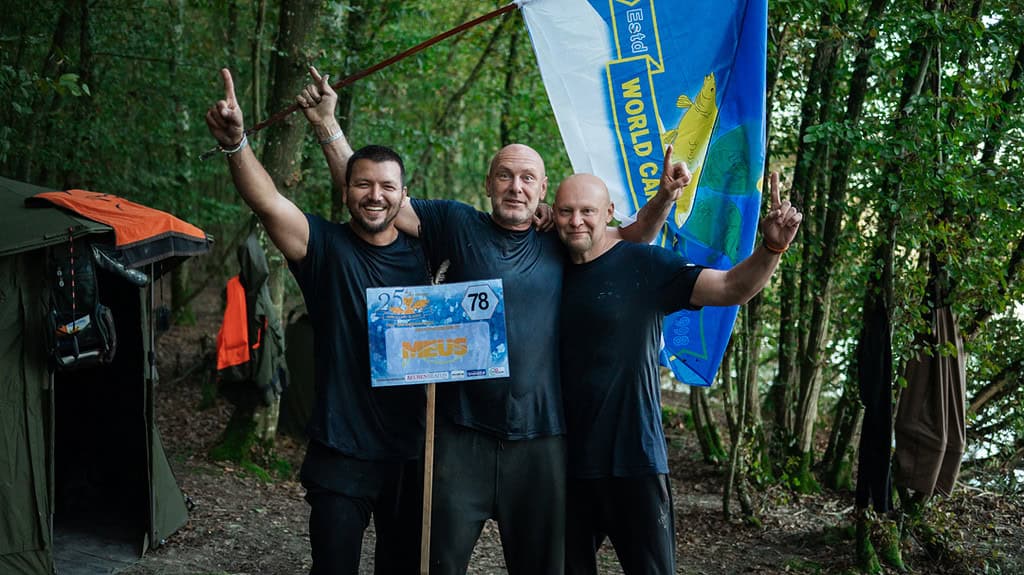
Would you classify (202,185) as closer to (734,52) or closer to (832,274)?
(832,274)

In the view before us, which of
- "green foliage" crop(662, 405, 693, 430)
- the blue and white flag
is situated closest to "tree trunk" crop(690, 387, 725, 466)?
"green foliage" crop(662, 405, 693, 430)

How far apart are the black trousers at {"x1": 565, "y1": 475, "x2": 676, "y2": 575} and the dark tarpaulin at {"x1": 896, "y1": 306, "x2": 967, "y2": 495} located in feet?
9.33

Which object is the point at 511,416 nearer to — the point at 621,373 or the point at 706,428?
the point at 621,373

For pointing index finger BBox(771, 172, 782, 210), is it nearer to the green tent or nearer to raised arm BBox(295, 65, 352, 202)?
raised arm BBox(295, 65, 352, 202)

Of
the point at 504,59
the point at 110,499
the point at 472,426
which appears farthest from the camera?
the point at 504,59

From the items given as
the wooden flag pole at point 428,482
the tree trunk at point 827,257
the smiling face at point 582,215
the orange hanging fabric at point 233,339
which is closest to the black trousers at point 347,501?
the wooden flag pole at point 428,482

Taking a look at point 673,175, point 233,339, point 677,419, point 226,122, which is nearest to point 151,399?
point 233,339

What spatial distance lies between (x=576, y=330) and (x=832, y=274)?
4153 millimetres

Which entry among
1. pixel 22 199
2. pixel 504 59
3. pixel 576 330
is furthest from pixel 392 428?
pixel 504 59

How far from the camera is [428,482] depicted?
3.24m

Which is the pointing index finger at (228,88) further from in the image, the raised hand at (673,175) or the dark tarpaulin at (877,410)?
the dark tarpaulin at (877,410)

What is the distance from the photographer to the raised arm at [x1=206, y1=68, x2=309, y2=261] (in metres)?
3.04

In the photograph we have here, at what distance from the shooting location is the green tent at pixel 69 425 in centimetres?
495

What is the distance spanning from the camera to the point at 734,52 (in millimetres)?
4031
